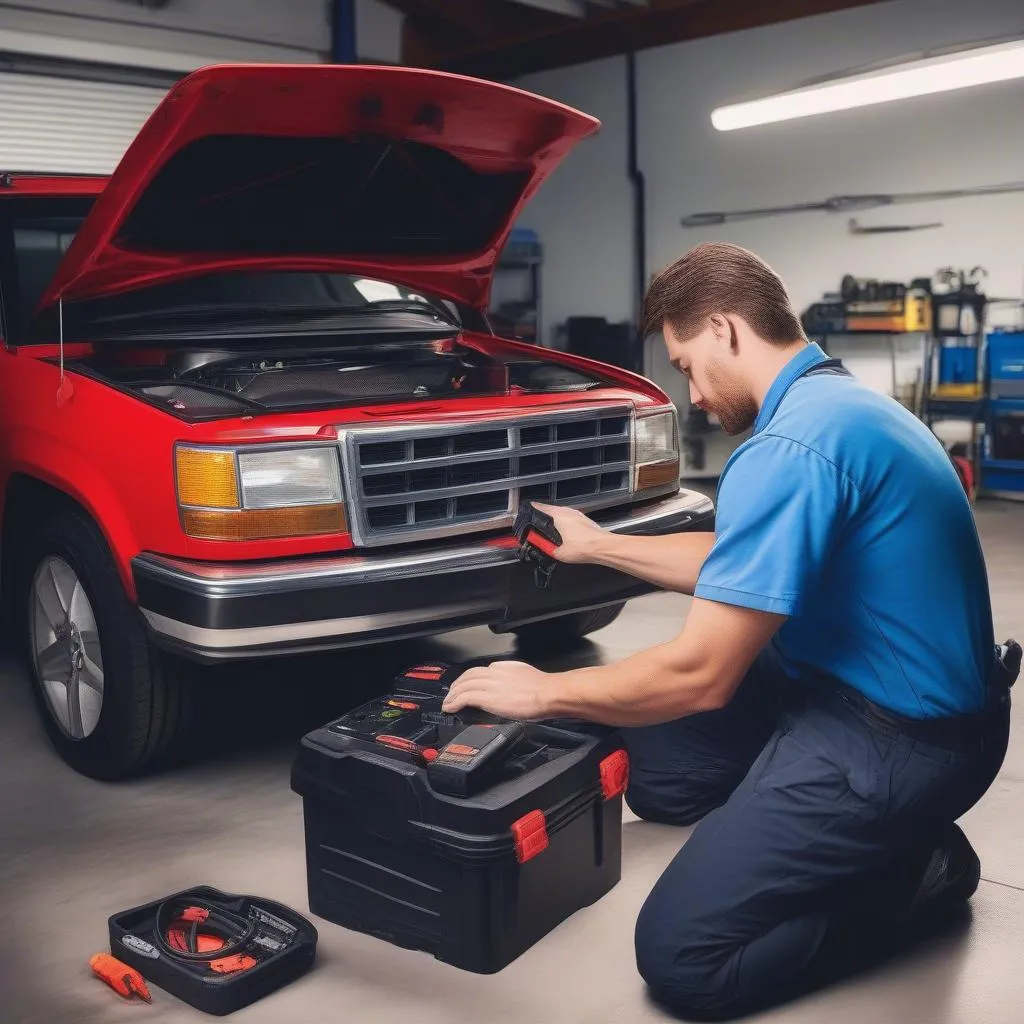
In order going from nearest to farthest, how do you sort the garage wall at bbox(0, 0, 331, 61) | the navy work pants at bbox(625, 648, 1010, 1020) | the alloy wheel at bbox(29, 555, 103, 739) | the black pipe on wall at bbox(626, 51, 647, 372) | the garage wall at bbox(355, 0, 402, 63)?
the navy work pants at bbox(625, 648, 1010, 1020) < the alloy wheel at bbox(29, 555, 103, 739) < the garage wall at bbox(0, 0, 331, 61) < the garage wall at bbox(355, 0, 402, 63) < the black pipe on wall at bbox(626, 51, 647, 372)

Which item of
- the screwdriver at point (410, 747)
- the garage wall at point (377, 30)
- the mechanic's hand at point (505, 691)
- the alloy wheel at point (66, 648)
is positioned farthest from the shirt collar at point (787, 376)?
the garage wall at point (377, 30)

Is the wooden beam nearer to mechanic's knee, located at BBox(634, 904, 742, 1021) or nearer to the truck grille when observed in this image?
the truck grille

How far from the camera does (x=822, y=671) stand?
2.04m

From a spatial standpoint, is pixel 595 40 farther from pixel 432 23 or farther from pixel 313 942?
pixel 313 942

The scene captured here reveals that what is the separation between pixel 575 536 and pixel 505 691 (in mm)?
641

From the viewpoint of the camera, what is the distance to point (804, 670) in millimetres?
2090

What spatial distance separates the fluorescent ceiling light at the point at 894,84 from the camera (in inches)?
268

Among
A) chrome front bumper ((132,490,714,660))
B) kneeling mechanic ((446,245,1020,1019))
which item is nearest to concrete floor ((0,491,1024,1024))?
kneeling mechanic ((446,245,1020,1019))

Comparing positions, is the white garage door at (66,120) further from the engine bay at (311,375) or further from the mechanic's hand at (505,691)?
the mechanic's hand at (505,691)

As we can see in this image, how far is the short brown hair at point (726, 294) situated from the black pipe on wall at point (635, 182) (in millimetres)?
8510

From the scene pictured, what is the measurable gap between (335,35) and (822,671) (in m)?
8.36

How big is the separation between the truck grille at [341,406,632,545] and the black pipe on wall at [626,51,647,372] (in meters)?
7.63

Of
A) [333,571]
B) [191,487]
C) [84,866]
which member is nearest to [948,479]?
[333,571]

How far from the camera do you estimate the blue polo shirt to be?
71.4 inches
